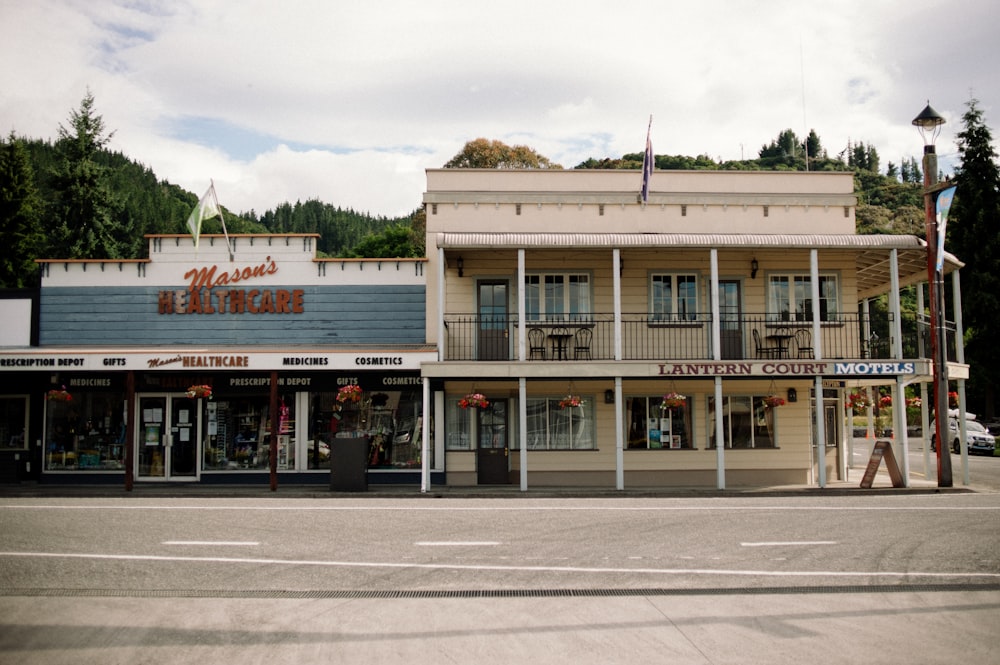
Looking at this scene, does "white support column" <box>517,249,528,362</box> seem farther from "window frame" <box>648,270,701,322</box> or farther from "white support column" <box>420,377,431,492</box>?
"window frame" <box>648,270,701,322</box>

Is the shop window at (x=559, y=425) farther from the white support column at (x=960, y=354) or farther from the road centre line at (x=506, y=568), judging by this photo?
the road centre line at (x=506, y=568)

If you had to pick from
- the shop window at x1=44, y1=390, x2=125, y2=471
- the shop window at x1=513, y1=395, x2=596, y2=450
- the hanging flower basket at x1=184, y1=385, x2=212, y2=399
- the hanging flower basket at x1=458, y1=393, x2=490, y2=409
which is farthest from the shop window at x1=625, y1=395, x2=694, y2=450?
the shop window at x1=44, y1=390, x2=125, y2=471

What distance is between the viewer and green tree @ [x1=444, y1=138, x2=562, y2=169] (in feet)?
165

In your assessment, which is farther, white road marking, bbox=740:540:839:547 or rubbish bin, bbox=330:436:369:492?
rubbish bin, bbox=330:436:369:492

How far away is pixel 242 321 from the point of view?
21.3 metres

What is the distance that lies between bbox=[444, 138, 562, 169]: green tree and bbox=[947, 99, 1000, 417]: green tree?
21.2 meters

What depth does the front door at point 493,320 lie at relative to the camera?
20938mm

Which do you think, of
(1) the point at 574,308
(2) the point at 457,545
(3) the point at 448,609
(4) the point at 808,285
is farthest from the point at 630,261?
(3) the point at 448,609

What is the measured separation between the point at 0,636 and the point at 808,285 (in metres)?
18.7

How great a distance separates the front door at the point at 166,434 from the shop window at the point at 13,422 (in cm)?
271

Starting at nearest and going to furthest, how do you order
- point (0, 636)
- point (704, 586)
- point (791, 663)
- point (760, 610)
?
point (791, 663), point (0, 636), point (760, 610), point (704, 586)

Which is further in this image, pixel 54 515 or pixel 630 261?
pixel 630 261

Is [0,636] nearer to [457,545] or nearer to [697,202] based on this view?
[457,545]

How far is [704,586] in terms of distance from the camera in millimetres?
9250
